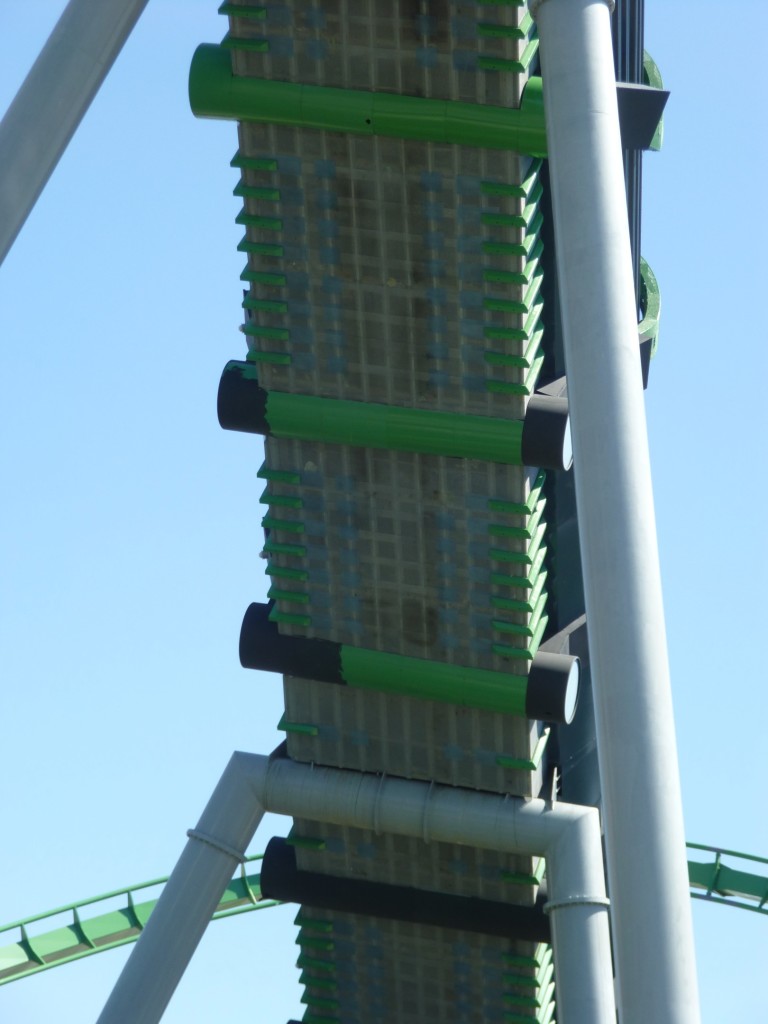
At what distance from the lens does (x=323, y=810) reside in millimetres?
26703

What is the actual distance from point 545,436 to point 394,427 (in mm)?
1819

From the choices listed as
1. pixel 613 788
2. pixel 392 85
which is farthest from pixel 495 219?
pixel 613 788

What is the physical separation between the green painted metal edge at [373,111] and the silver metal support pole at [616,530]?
4.14m

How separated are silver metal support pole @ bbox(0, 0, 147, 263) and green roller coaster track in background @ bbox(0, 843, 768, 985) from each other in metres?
18.3

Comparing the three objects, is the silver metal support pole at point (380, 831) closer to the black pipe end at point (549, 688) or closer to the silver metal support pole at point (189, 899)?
the silver metal support pole at point (189, 899)

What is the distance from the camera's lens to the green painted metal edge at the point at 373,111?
2128 centimetres

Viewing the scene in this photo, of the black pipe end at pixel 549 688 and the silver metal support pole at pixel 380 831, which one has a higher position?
the black pipe end at pixel 549 688

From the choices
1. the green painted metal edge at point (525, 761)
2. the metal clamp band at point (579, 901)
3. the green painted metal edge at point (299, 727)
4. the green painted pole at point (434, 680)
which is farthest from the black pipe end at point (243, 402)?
the metal clamp band at point (579, 901)

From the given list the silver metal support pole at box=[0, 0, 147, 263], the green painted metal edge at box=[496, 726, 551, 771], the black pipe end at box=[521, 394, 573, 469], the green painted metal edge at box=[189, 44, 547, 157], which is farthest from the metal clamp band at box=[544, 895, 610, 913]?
the silver metal support pole at box=[0, 0, 147, 263]

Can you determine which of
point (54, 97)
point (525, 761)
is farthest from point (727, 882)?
point (54, 97)

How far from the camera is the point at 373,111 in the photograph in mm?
21359

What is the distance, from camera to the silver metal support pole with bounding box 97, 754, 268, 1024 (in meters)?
25.3

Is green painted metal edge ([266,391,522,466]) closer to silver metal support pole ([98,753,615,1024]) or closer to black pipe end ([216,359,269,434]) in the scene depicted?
black pipe end ([216,359,269,434])

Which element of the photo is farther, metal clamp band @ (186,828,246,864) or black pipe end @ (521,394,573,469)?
metal clamp band @ (186,828,246,864)
